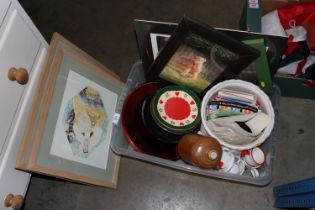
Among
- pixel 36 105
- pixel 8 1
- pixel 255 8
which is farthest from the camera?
pixel 255 8

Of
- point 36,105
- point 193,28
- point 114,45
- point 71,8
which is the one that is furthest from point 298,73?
point 71,8

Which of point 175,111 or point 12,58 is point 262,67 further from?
point 12,58

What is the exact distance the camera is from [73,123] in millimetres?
998

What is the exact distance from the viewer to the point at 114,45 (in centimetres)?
141

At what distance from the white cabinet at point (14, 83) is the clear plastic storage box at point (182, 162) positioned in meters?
0.27

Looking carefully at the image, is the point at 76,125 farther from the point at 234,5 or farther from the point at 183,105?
the point at 234,5

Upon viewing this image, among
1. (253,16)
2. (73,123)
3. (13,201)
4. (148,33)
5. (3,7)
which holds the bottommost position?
(13,201)

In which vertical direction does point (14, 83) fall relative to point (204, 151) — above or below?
above


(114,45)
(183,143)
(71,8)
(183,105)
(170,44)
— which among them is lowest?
(183,143)

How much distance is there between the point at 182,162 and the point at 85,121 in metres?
0.32

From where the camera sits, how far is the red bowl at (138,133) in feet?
3.42

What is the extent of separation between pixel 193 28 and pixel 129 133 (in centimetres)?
38

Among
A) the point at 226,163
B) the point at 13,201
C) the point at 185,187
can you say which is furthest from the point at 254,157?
the point at 13,201

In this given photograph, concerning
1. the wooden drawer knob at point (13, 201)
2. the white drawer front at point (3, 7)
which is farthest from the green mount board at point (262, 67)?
the wooden drawer knob at point (13, 201)
